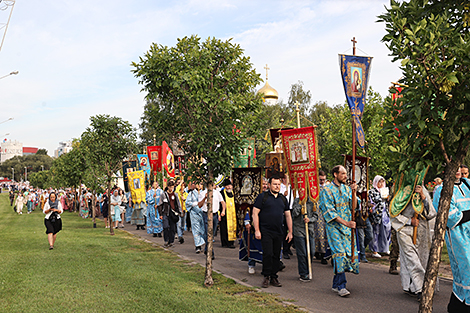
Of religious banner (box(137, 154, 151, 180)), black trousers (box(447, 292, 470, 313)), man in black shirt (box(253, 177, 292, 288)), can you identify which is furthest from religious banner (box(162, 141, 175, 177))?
black trousers (box(447, 292, 470, 313))

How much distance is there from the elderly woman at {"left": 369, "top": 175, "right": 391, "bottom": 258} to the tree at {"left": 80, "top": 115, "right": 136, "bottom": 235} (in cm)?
1088

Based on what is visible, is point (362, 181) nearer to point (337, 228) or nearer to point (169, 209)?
point (337, 228)

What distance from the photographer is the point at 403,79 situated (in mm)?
4531

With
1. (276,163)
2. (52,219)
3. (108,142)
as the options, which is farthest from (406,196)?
(108,142)

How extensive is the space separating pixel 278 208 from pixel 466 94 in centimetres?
473

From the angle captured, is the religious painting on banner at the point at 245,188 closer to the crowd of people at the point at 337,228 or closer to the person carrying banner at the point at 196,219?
the crowd of people at the point at 337,228

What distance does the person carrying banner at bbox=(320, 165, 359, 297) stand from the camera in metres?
7.41

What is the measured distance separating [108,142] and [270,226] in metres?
12.1

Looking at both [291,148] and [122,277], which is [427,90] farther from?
[122,277]

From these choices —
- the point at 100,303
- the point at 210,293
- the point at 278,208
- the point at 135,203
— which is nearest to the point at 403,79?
the point at 278,208

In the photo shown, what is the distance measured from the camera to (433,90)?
4293 mm

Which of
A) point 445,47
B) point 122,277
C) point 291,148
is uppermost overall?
point 445,47

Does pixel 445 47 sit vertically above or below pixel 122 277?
above

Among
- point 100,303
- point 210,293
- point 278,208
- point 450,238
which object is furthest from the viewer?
point 278,208
